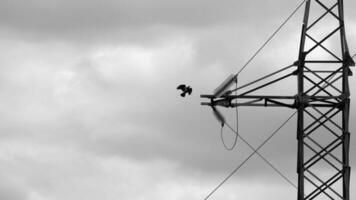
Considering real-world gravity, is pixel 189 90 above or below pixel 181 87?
below

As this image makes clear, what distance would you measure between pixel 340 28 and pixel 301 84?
2.43 m

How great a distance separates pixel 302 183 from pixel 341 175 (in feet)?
4.64

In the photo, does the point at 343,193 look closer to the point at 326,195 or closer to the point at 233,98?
the point at 326,195

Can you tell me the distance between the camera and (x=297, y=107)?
55.6m

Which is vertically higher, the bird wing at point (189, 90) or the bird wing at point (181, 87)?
the bird wing at point (181, 87)

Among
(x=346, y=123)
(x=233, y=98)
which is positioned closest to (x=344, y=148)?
(x=346, y=123)

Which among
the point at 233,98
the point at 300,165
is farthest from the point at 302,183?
the point at 233,98

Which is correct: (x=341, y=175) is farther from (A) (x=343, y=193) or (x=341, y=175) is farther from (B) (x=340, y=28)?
(B) (x=340, y=28)

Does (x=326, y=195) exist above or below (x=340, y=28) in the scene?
below

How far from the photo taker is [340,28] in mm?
55938

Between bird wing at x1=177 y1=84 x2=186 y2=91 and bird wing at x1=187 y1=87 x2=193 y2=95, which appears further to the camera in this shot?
bird wing at x1=177 y1=84 x2=186 y2=91

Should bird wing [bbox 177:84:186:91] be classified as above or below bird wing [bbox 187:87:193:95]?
above

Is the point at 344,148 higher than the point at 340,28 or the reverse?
the reverse

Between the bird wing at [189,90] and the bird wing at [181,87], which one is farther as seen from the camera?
the bird wing at [181,87]
